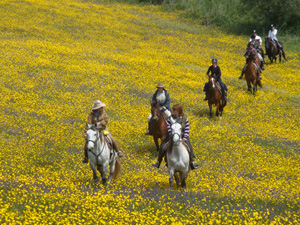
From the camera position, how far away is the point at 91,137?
11133 mm

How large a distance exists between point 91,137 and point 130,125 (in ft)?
30.9

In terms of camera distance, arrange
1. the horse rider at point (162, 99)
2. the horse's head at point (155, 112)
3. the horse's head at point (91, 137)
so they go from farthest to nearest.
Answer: the horse rider at point (162, 99)
the horse's head at point (155, 112)
the horse's head at point (91, 137)

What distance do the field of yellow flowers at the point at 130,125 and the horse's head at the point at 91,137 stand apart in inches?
51.9

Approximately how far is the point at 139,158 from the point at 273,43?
2825 centimetres

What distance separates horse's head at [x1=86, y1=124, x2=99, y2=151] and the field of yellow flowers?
51.9 inches

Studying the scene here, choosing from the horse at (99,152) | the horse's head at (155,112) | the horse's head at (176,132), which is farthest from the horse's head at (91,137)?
the horse's head at (155,112)

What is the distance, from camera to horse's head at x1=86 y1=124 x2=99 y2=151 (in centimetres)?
1094

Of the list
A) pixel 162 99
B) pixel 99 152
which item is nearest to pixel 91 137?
pixel 99 152

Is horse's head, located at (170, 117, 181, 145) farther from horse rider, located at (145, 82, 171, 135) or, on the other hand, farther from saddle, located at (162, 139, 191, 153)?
horse rider, located at (145, 82, 171, 135)

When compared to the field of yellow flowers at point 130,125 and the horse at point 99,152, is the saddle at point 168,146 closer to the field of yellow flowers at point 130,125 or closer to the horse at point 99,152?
the field of yellow flowers at point 130,125

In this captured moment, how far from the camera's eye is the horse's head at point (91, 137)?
10.9m

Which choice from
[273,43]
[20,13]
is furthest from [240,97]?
[20,13]

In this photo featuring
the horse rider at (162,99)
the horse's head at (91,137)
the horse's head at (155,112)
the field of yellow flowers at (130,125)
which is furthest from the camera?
the horse rider at (162,99)

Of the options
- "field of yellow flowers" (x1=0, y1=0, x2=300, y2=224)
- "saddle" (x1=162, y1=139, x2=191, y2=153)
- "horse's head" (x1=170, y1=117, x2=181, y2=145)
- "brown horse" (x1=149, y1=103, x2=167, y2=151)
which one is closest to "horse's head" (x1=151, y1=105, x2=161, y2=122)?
"brown horse" (x1=149, y1=103, x2=167, y2=151)
